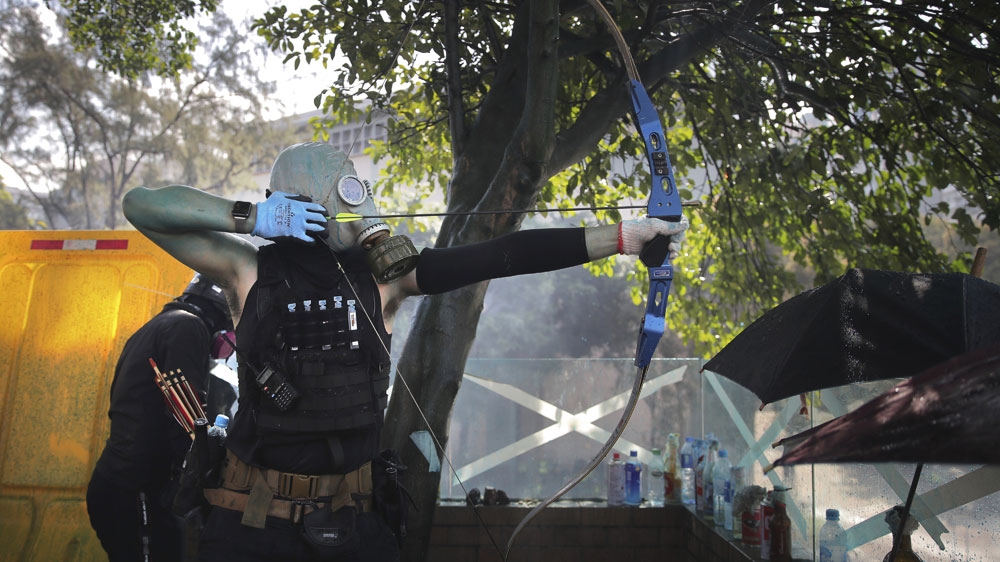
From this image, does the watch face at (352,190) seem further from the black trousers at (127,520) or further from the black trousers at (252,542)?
the black trousers at (127,520)

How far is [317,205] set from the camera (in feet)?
8.58

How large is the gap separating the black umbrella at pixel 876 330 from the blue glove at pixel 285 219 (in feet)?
5.71

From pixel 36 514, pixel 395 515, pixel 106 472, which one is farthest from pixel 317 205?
pixel 36 514

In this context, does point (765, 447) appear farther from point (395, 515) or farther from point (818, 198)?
point (395, 515)

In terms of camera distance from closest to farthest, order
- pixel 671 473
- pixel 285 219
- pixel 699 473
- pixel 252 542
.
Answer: pixel 252 542 < pixel 285 219 < pixel 699 473 < pixel 671 473

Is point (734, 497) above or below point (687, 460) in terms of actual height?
below

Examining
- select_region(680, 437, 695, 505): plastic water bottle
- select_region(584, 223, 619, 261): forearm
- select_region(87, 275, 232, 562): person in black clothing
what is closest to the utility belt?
select_region(584, 223, 619, 261): forearm

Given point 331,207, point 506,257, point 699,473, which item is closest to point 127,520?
point 331,207

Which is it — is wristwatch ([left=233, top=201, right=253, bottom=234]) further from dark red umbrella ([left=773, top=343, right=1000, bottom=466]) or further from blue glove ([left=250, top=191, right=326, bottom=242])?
dark red umbrella ([left=773, top=343, right=1000, bottom=466])

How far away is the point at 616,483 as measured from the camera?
5477mm

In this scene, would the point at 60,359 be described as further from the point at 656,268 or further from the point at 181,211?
the point at 656,268

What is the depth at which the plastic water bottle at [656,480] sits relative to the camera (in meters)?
5.65

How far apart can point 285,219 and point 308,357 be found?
450 mm

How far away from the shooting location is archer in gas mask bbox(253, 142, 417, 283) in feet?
8.30
